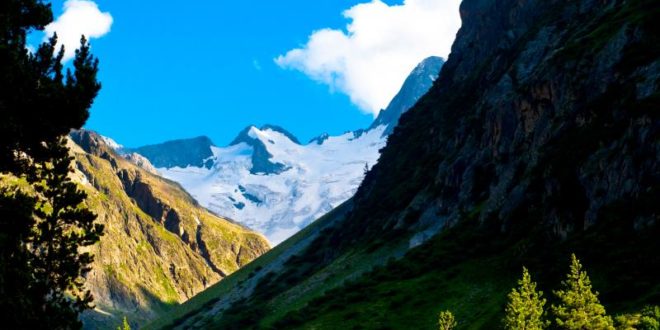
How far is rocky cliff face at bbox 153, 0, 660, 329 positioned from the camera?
72.1 m

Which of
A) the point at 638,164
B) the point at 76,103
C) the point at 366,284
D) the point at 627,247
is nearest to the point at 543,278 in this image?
the point at 627,247

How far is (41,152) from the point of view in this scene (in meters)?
32.0

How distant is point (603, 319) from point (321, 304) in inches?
3014

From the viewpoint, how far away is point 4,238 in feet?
81.5

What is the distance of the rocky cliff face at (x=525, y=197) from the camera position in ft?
237

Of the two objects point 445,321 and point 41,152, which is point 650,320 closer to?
point 445,321

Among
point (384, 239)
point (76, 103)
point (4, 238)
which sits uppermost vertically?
point (384, 239)

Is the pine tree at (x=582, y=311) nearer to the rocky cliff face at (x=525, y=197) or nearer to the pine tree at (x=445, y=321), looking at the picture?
the rocky cliff face at (x=525, y=197)

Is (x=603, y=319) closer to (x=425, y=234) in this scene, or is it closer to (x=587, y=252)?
(x=587, y=252)

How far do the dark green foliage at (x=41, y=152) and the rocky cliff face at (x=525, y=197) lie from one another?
1723 inches

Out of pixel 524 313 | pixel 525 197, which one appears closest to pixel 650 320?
pixel 524 313

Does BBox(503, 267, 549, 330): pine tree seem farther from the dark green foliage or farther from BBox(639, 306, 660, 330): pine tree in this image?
the dark green foliage

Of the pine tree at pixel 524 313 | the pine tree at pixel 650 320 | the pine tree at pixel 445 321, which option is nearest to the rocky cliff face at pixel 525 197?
the pine tree at pixel 650 320

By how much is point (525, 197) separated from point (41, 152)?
78.9m
